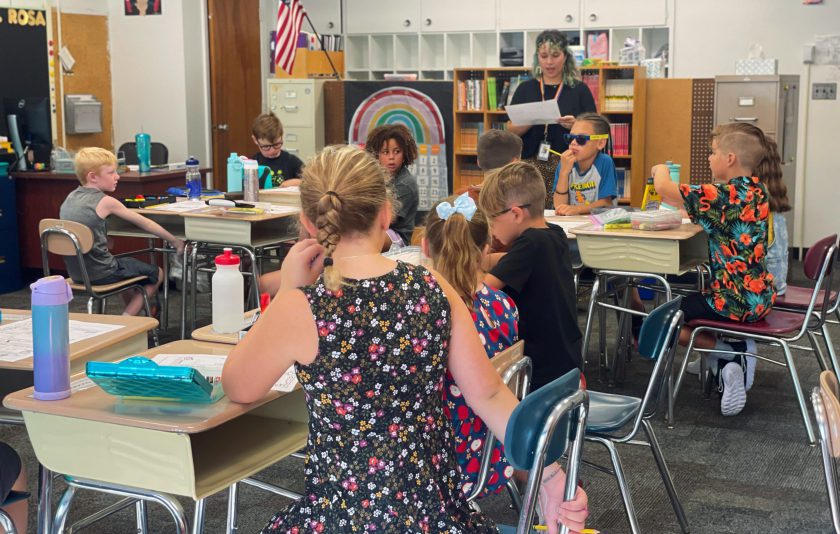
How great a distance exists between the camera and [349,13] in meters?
9.83

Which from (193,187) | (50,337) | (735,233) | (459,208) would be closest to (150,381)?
(50,337)

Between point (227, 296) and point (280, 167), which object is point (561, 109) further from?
point (227, 296)

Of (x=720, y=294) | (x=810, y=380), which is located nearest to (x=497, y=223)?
(x=720, y=294)

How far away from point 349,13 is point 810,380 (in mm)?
6630

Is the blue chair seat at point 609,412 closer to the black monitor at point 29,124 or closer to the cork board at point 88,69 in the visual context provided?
the black monitor at point 29,124

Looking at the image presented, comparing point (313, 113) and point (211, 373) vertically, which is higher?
point (313, 113)

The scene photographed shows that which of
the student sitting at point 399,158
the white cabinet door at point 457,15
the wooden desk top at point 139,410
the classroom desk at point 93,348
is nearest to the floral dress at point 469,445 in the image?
the wooden desk top at point 139,410

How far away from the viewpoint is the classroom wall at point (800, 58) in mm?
7527

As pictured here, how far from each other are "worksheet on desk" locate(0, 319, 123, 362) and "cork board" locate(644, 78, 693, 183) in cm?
549

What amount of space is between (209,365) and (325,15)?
329 inches

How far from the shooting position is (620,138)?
7.41m

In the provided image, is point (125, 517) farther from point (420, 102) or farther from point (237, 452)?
point (420, 102)

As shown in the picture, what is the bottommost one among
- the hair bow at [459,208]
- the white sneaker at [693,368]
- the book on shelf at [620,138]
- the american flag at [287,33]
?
the white sneaker at [693,368]

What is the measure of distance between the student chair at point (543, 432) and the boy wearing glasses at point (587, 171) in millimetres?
3038
